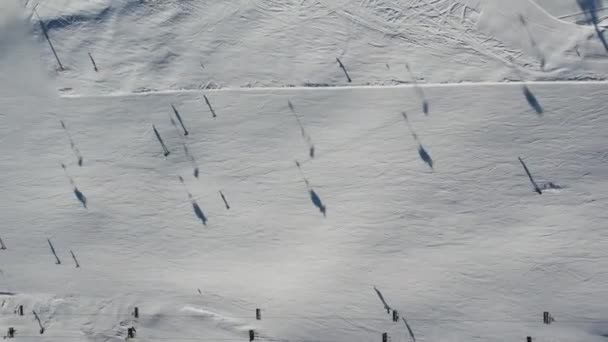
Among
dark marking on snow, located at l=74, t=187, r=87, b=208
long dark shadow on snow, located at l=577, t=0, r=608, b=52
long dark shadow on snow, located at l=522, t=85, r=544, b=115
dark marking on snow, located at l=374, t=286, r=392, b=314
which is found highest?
long dark shadow on snow, located at l=577, t=0, r=608, b=52

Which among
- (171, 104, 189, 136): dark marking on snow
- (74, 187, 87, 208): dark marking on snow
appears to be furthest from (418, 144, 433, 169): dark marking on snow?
(74, 187, 87, 208): dark marking on snow

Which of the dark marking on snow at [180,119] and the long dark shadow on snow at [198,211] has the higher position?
the dark marking on snow at [180,119]

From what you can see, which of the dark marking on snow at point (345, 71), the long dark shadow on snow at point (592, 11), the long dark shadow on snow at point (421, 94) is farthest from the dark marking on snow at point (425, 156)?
the long dark shadow on snow at point (592, 11)

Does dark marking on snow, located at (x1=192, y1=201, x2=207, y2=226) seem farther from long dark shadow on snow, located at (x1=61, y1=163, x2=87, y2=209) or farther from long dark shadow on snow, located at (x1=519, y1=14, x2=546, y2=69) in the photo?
long dark shadow on snow, located at (x1=519, y1=14, x2=546, y2=69)

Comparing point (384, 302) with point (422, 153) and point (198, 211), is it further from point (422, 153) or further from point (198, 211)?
point (198, 211)

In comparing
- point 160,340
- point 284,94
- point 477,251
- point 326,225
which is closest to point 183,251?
point 160,340

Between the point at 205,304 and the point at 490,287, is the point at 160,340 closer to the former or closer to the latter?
the point at 205,304

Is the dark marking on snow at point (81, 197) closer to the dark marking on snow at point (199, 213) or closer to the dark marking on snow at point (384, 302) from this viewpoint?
the dark marking on snow at point (199, 213)

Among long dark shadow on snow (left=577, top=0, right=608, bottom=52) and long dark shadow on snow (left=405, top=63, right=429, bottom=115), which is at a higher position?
long dark shadow on snow (left=577, top=0, right=608, bottom=52)

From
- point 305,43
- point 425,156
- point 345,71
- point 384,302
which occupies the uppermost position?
point 305,43

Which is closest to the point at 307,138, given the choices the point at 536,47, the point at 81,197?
the point at 81,197
